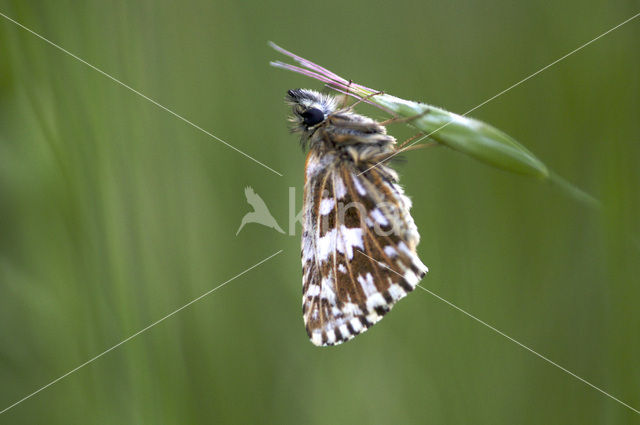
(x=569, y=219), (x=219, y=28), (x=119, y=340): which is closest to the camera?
(x=119, y=340)

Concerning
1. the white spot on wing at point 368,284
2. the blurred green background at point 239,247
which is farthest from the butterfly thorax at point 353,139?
the white spot on wing at point 368,284

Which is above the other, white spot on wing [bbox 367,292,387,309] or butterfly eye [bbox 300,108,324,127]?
butterfly eye [bbox 300,108,324,127]

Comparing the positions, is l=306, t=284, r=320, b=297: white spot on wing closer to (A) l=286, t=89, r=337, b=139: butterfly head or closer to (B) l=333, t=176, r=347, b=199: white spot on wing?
(B) l=333, t=176, r=347, b=199: white spot on wing

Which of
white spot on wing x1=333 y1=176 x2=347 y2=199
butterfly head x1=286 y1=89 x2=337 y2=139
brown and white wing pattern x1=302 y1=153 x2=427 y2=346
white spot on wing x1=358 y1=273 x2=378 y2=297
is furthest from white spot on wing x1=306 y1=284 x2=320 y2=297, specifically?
butterfly head x1=286 y1=89 x2=337 y2=139

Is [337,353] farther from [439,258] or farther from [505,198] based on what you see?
[505,198]

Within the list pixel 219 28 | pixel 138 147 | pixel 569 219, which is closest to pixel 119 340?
pixel 138 147

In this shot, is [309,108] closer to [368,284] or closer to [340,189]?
[340,189]
